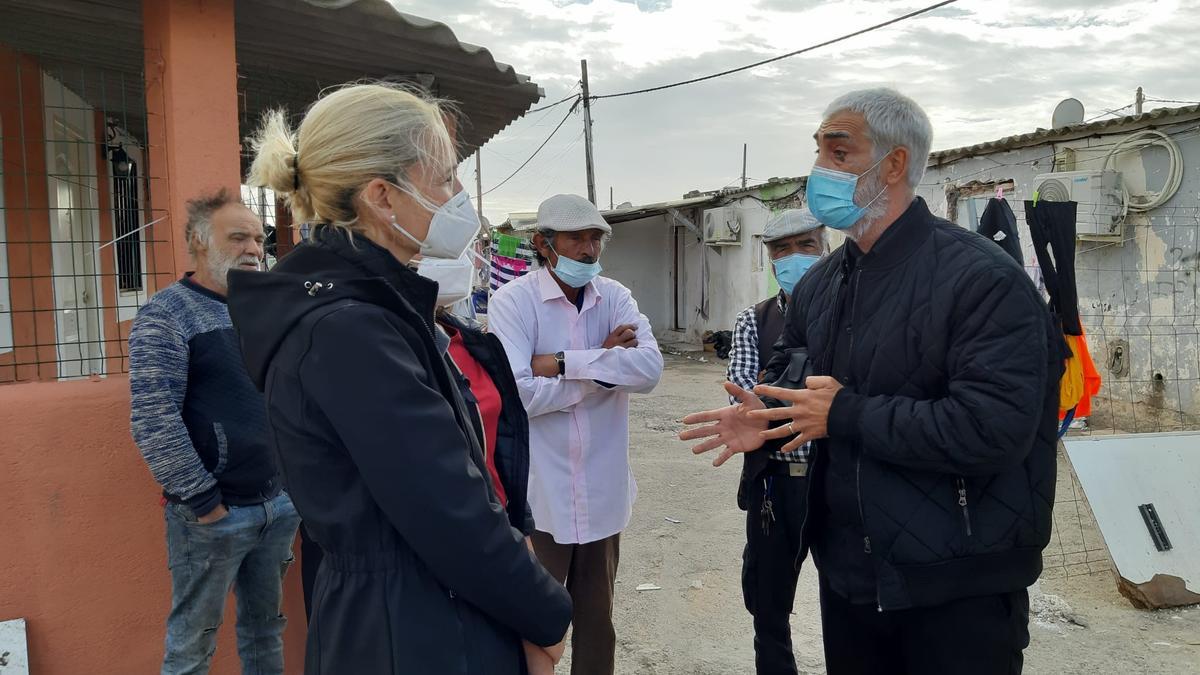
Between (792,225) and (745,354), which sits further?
(792,225)

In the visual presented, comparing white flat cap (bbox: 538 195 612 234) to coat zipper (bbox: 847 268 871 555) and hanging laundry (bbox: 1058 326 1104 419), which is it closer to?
coat zipper (bbox: 847 268 871 555)

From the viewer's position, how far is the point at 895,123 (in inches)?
82.7

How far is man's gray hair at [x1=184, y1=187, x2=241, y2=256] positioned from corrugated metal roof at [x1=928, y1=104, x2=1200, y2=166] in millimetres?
6070

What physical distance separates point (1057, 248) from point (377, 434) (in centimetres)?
389

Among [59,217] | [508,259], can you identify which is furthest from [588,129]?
[59,217]

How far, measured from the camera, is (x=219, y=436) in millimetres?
2666

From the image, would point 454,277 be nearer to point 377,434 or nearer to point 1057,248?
point 377,434

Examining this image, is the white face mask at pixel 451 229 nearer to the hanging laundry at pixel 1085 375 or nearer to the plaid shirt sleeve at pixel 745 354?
the plaid shirt sleeve at pixel 745 354

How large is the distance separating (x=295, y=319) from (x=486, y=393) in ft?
1.96

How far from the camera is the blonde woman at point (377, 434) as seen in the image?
4.24ft

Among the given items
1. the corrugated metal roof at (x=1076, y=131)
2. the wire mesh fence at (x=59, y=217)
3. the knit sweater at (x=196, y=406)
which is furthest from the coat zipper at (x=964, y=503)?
the corrugated metal roof at (x=1076, y=131)

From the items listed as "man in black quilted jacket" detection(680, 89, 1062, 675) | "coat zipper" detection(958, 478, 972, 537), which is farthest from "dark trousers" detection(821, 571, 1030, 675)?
"coat zipper" detection(958, 478, 972, 537)

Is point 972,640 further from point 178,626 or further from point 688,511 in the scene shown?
point 688,511

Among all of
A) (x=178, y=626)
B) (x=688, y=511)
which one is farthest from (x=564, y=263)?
(x=688, y=511)
